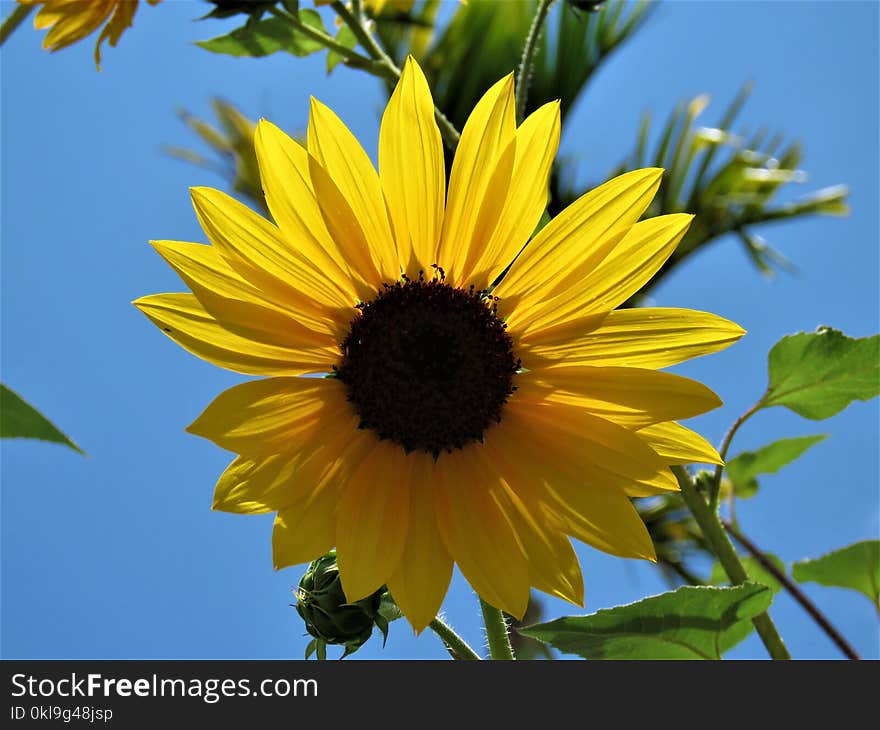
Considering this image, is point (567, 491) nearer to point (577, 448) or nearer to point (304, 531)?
point (577, 448)

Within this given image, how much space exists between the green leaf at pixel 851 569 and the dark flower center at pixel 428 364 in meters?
0.62

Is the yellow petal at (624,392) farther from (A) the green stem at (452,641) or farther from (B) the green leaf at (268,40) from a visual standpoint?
(B) the green leaf at (268,40)

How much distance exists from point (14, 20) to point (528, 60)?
0.79 m

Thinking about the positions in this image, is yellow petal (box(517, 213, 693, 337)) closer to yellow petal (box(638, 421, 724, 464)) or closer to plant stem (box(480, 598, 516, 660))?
yellow petal (box(638, 421, 724, 464))

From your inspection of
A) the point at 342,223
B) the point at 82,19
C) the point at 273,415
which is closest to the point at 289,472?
the point at 273,415

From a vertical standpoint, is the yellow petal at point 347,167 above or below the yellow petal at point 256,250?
above

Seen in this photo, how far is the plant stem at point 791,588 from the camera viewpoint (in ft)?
4.23

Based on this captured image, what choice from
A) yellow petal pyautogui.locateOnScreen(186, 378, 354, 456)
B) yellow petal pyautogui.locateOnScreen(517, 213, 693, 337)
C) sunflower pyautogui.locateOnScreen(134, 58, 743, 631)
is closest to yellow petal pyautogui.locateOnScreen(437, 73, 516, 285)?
sunflower pyautogui.locateOnScreen(134, 58, 743, 631)

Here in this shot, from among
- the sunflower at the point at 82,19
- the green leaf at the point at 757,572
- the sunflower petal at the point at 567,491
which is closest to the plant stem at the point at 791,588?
the green leaf at the point at 757,572

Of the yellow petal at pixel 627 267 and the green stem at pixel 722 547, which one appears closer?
the yellow petal at pixel 627 267

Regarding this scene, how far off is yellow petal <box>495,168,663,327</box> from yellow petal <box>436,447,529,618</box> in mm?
212

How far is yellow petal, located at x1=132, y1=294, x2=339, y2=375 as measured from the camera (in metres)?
0.91

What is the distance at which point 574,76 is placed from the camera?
5.19 m

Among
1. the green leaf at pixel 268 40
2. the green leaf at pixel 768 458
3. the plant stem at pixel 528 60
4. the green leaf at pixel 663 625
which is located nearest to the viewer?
the green leaf at pixel 663 625
